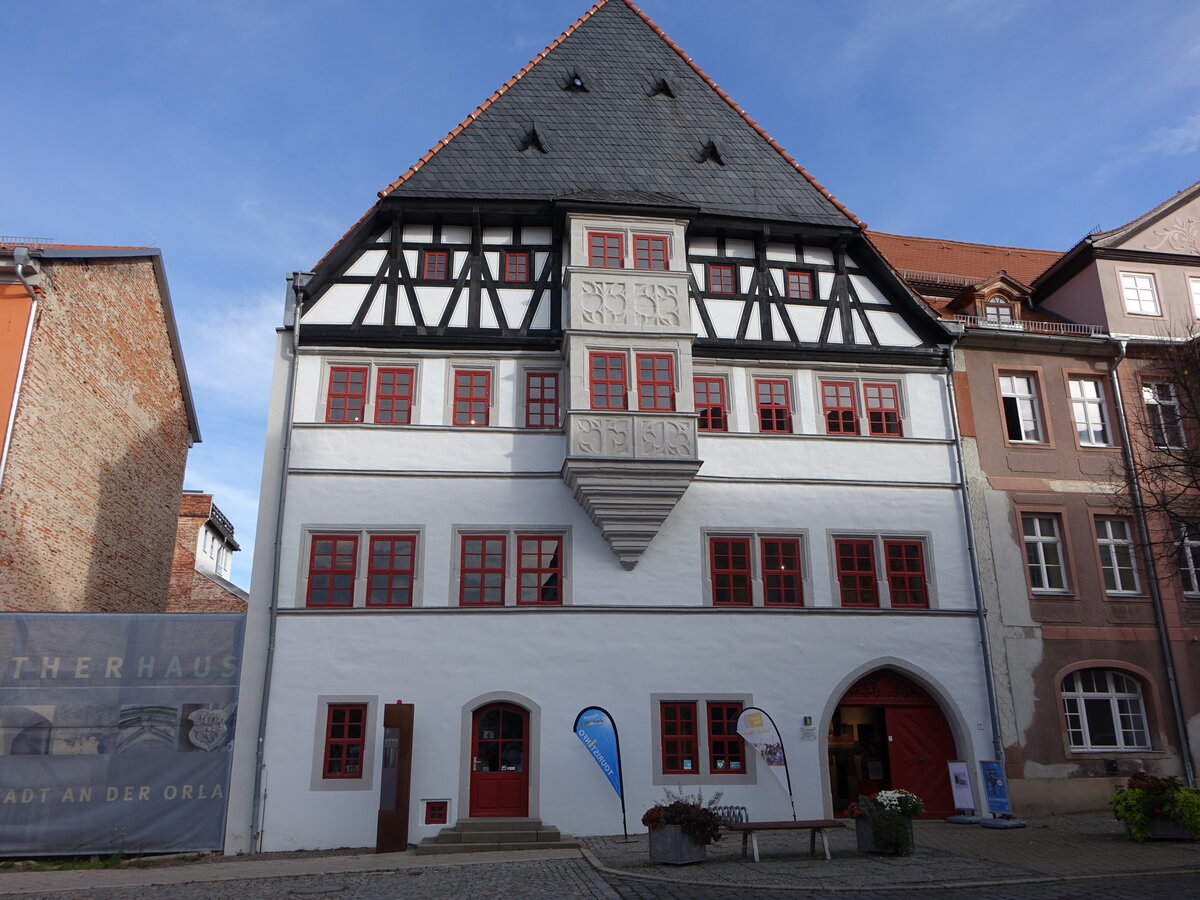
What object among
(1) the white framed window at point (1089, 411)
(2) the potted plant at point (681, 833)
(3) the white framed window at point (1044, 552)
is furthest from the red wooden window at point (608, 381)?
(1) the white framed window at point (1089, 411)

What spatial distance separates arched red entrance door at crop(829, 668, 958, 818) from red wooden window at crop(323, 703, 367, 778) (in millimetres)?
8377

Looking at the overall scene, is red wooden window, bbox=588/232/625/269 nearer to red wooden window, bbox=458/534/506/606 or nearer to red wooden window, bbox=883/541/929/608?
red wooden window, bbox=458/534/506/606

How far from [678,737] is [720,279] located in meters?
9.13

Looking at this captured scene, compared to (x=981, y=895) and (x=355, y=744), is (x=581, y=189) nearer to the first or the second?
(x=355, y=744)

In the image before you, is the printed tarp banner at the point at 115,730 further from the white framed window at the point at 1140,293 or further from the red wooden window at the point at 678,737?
the white framed window at the point at 1140,293

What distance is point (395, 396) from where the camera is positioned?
18141 mm

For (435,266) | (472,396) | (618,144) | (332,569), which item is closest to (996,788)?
(472,396)

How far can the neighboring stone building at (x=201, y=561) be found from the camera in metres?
31.8

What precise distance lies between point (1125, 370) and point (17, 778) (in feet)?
72.3

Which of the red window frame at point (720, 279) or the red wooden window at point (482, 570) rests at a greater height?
the red window frame at point (720, 279)

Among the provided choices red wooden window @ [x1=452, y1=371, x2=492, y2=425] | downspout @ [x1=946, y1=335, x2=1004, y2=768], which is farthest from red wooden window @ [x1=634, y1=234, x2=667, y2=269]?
downspout @ [x1=946, y1=335, x2=1004, y2=768]

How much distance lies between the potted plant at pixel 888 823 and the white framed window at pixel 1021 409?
29.9ft

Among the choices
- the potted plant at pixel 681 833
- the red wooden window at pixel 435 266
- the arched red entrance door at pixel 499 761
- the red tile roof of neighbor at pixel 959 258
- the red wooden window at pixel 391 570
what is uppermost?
the red tile roof of neighbor at pixel 959 258

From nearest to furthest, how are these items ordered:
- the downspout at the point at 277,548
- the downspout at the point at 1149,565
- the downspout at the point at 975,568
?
1. the downspout at the point at 277,548
2. the downspout at the point at 975,568
3. the downspout at the point at 1149,565
